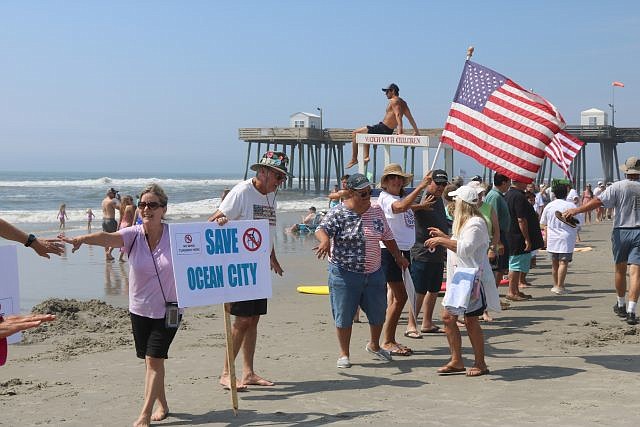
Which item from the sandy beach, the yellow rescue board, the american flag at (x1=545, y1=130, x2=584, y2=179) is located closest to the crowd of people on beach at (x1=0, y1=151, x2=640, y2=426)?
the sandy beach

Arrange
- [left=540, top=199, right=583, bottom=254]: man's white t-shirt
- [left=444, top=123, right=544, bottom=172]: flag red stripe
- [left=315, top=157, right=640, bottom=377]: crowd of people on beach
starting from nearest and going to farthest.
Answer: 1. [left=315, top=157, right=640, bottom=377]: crowd of people on beach
2. [left=444, top=123, right=544, bottom=172]: flag red stripe
3. [left=540, top=199, right=583, bottom=254]: man's white t-shirt

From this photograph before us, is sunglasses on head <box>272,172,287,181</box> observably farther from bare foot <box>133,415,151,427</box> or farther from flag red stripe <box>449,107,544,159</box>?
flag red stripe <box>449,107,544,159</box>

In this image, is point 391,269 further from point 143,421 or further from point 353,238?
point 143,421

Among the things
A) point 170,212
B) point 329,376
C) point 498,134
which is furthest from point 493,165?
point 170,212

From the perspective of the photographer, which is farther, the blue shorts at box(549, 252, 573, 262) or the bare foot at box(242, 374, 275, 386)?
the blue shorts at box(549, 252, 573, 262)

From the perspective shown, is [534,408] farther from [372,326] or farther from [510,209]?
[510,209]

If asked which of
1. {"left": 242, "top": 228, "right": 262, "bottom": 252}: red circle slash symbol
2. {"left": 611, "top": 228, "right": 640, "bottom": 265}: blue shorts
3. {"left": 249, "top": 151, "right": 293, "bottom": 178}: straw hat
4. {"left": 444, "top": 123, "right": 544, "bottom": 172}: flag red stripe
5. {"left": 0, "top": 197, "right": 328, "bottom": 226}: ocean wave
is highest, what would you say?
{"left": 444, "top": 123, "right": 544, "bottom": 172}: flag red stripe

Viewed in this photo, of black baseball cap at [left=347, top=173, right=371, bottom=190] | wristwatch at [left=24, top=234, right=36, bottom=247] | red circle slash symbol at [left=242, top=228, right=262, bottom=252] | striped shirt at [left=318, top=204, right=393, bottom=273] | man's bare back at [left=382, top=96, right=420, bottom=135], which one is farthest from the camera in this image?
man's bare back at [left=382, top=96, right=420, bottom=135]

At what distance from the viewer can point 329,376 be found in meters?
6.80

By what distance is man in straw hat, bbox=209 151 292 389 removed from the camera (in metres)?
6.43

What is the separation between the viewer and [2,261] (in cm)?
495

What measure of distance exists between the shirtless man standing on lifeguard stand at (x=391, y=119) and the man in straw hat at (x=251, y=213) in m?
4.16

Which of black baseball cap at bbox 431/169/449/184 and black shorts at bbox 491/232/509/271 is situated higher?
black baseball cap at bbox 431/169/449/184

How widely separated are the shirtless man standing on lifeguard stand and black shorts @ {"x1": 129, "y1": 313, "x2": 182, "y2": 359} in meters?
5.80
